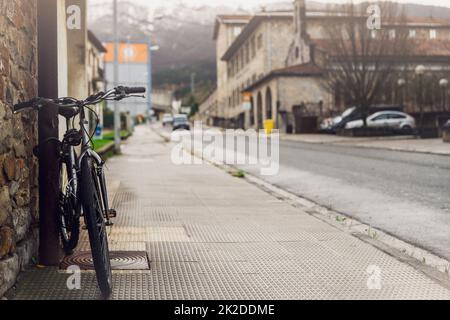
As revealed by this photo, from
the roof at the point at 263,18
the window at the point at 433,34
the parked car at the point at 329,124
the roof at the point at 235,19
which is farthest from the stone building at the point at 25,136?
the roof at the point at 235,19

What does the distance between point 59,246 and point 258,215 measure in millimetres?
3646

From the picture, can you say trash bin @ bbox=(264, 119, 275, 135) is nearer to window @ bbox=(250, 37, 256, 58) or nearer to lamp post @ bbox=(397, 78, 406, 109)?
lamp post @ bbox=(397, 78, 406, 109)

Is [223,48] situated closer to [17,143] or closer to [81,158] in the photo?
[17,143]

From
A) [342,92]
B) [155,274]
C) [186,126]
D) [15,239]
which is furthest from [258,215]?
[186,126]

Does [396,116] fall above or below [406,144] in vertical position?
above

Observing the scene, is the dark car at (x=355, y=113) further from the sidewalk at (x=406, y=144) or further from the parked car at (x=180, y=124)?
the parked car at (x=180, y=124)

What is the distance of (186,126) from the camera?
61812 millimetres

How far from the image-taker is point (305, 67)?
169 ft

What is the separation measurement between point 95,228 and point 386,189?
26.9ft

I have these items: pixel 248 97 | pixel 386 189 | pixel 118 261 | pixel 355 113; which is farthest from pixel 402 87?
pixel 118 261

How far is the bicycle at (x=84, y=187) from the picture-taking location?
Result: 4.22 meters

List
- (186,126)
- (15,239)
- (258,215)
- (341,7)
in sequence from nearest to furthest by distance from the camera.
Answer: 1. (15,239)
2. (258,215)
3. (341,7)
4. (186,126)

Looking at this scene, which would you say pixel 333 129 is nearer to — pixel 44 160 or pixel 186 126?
pixel 186 126

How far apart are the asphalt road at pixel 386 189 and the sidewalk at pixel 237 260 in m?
0.88
